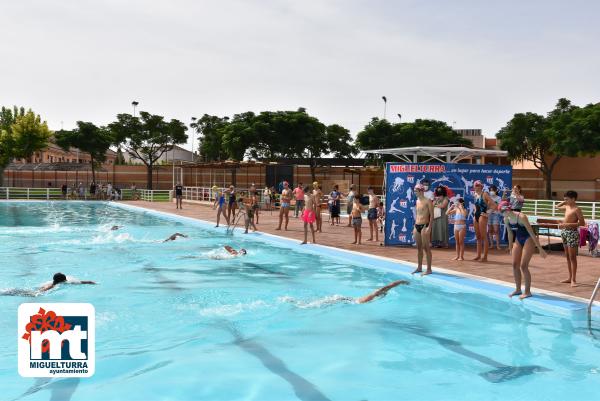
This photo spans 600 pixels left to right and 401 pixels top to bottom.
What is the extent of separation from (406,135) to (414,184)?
3780cm

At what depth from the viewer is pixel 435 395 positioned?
5.66 metres

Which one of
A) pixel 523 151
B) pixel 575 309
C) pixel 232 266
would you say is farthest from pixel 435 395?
pixel 523 151

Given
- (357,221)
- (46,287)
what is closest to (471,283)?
(357,221)

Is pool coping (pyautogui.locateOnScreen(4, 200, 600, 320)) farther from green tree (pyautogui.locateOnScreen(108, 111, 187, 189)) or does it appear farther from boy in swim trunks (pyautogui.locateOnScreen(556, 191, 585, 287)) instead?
green tree (pyautogui.locateOnScreen(108, 111, 187, 189))

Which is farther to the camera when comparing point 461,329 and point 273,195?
point 273,195

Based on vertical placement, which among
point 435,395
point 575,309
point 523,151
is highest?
point 523,151

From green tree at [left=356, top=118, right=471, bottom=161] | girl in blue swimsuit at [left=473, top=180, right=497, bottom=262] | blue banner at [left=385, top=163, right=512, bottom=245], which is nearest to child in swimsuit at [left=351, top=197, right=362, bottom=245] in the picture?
blue banner at [left=385, top=163, right=512, bottom=245]

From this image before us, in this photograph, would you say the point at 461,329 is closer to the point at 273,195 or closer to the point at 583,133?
the point at 273,195

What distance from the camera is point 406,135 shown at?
50.7m

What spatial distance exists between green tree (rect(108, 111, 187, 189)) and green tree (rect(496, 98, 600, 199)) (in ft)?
107

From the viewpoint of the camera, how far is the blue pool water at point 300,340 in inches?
230

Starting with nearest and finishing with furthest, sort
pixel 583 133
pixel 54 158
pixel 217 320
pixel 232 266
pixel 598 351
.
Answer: pixel 598 351
pixel 217 320
pixel 232 266
pixel 583 133
pixel 54 158

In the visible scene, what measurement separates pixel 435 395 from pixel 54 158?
95306 mm

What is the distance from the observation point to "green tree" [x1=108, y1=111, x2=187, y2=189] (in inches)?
2281
